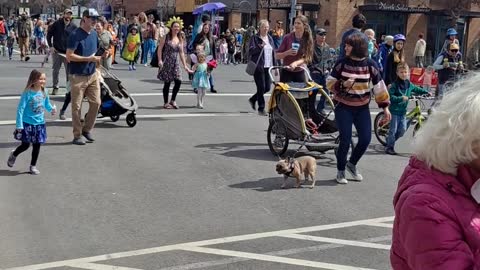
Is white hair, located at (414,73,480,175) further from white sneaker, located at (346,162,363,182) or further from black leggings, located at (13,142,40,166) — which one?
black leggings, located at (13,142,40,166)

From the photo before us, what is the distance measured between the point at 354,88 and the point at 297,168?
1.10 metres

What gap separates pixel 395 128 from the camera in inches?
395

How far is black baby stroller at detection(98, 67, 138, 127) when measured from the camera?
36.4 ft

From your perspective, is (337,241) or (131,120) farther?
(131,120)

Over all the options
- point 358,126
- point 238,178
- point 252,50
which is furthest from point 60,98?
point 358,126

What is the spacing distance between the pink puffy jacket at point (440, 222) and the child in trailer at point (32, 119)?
6304 mm

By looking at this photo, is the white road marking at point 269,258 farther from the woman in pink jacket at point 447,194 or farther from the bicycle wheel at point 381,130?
the bicycle wheel at point 381,130

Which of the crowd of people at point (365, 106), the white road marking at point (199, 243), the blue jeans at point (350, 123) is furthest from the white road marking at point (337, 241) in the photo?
the blue jeans at point (350, 123)

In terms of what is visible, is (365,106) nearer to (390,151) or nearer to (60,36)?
(390,151)

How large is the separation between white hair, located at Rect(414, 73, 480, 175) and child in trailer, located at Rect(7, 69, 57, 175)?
20.6 feet

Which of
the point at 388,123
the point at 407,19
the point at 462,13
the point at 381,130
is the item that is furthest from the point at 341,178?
the point at 462,13

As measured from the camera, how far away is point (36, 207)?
6566 millimetres

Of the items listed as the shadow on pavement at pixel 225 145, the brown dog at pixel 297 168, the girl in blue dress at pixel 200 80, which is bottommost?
the shadow on pavement at pixel 225 145

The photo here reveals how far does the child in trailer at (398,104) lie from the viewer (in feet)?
32.5
